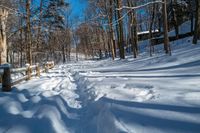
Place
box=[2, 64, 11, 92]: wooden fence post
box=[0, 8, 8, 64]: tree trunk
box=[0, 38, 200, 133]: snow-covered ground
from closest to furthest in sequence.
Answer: box=[0, 38, 200, 133]: snow-covered ground < box=[2, 64, 11, 92]: wooden fence post < box=[0, 8, 8, 64]: tree trunk

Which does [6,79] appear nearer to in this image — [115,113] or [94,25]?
[115,113]

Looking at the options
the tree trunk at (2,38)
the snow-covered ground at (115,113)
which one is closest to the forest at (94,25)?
the tree trunk at (2,38)

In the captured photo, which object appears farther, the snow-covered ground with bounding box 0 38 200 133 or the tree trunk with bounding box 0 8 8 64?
the tree trunk with bounding box 0 8 8 64

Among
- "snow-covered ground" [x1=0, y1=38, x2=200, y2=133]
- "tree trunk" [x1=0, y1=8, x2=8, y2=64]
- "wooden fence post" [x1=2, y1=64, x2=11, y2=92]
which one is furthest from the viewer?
"tree trunk" [x1=0, y1=8, x2=8, y2=64]

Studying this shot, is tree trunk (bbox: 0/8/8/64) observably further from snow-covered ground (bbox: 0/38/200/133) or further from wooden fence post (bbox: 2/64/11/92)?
snow-covered ground (bbox: 0/38/200/133)

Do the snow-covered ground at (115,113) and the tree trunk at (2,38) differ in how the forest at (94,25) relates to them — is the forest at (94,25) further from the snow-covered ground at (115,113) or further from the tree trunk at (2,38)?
the snow-covered ground at (115,113)

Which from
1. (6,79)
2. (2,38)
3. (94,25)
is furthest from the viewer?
(94,25)

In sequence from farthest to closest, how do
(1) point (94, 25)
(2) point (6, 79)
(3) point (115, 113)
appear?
(1) point (94, 25), (2) point (6, 79), (3) point (115, 113)

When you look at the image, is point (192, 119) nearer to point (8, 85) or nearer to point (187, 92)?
point (187, 92)

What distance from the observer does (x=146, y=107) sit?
5090 mm

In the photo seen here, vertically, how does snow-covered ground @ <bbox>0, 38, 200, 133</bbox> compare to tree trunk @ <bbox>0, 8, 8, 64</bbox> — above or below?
below

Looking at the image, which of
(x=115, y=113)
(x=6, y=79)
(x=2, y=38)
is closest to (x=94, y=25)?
(x=2, y=38)

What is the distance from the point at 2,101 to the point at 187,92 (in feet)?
16.7

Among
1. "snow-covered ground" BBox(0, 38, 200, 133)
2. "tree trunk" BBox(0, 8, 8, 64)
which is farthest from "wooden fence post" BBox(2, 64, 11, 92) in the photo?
"tree trunk" BBox(0, 8, 8, 64)
